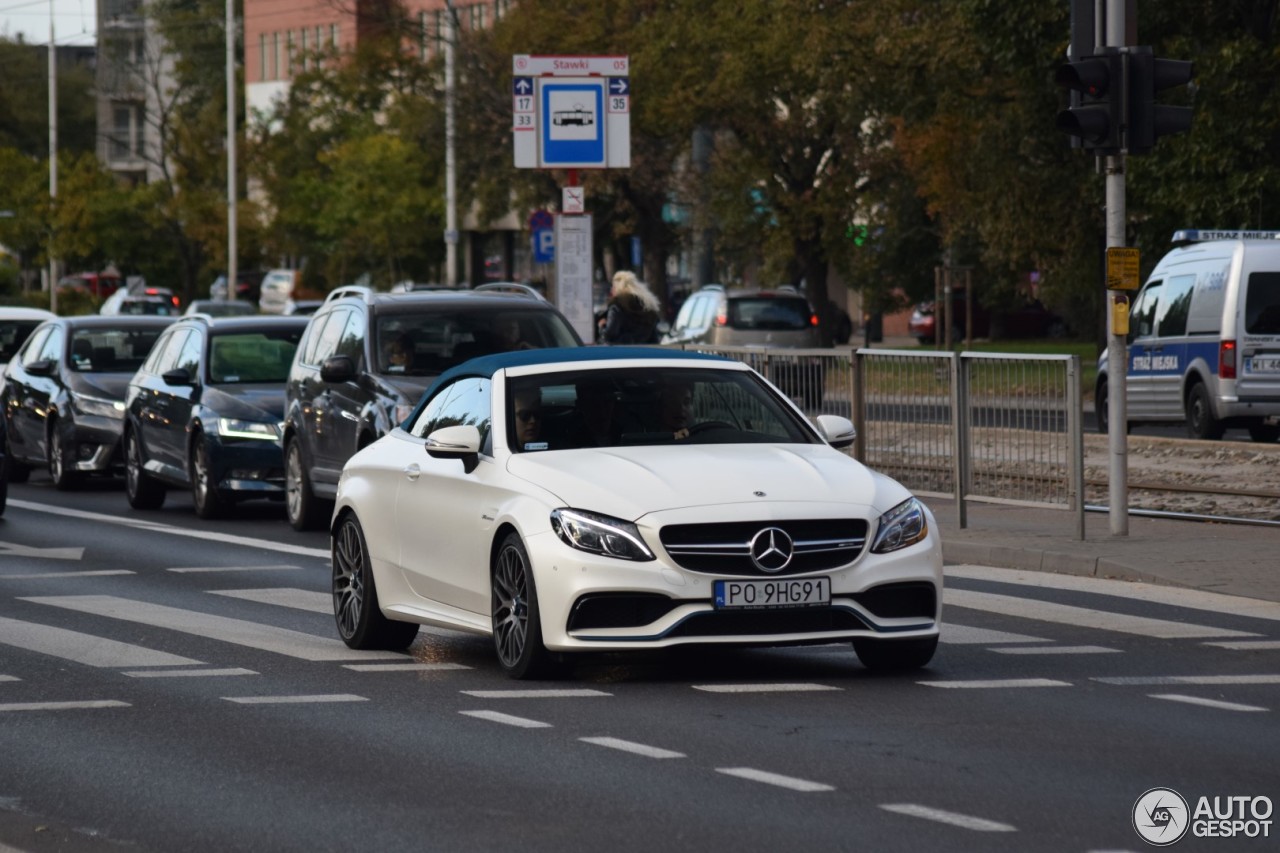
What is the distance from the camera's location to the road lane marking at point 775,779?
7.82 m

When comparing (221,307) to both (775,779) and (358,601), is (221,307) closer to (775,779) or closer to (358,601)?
(358,601)

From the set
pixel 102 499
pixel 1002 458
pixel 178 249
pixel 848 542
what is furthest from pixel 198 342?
pixel 178 249

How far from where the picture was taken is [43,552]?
17.9 meters

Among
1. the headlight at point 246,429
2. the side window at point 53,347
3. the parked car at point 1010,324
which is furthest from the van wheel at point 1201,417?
the parked car at point 1010,324

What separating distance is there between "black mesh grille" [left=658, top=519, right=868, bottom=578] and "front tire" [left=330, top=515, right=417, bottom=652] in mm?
2348

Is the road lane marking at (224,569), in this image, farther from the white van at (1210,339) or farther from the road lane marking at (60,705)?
the white van at (1210,339)

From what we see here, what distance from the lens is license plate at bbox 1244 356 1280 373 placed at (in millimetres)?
26422

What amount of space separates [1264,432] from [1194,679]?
18.6 metres

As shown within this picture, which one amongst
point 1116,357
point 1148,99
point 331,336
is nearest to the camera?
point 1148,99

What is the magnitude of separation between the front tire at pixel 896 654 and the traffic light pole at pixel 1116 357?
5.82 meters

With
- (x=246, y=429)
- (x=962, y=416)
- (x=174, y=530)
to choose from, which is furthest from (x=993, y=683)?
(x=246, y=429)

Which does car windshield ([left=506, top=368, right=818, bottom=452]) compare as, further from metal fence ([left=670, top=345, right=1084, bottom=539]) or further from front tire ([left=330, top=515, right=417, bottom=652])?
metal fence ([left=670, top=345, right=1084, bottom=539])

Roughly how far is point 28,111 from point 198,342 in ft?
368

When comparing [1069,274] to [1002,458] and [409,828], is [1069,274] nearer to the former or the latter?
[1002,458]
